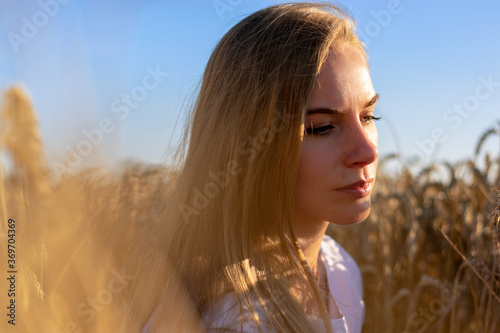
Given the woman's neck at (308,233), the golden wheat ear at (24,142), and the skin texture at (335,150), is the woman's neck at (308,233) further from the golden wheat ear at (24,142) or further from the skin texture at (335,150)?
the golden wheat ear at (24,142)

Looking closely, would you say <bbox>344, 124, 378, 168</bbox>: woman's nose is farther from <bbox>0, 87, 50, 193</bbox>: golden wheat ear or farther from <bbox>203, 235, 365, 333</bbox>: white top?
<bbox>0, 87, 50, 193</bbox>: golden wheat ear

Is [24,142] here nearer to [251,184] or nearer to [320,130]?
[251,184]

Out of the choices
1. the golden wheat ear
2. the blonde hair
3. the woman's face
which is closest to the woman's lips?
the woman's face

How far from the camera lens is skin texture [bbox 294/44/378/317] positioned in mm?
1214

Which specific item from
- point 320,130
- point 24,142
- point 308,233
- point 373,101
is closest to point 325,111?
point 320,130

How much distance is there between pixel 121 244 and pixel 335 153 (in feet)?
2.65

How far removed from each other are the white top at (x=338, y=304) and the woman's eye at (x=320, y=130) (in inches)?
19.9

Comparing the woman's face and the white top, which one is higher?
the woman's face

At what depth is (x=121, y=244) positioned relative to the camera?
1.50 metres

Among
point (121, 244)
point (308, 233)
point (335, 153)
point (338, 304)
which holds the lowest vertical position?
point (338, 304)

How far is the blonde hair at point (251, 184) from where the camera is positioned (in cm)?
120

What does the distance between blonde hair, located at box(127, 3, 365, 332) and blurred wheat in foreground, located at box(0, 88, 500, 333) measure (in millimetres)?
100

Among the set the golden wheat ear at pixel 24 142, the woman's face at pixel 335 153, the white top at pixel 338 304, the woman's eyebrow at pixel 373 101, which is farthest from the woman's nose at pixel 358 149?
the golden wheat ear at pixel 24 142

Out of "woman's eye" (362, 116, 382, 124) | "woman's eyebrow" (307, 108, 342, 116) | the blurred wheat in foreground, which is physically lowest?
the blurred wheat in foreground
